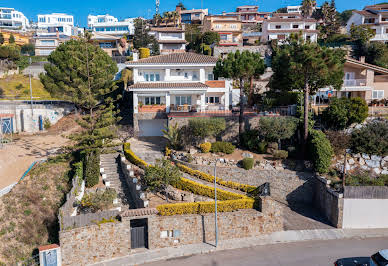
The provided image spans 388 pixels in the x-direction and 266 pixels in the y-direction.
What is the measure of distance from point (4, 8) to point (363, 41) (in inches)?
5093

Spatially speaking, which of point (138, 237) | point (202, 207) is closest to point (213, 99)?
point (202, 207)

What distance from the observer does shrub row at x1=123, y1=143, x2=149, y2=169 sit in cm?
2847

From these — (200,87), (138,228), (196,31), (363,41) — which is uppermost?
(196,31)

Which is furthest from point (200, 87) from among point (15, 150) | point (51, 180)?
point (15, 150)

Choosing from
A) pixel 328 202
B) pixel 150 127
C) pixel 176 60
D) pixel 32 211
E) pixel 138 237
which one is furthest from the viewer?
pixel 176 60

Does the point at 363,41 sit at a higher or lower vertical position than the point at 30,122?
higher

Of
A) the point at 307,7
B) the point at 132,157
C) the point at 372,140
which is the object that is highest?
the point at 307,7

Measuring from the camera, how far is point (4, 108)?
4000 centimetres

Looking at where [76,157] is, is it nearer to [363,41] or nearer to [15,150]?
[15,150]

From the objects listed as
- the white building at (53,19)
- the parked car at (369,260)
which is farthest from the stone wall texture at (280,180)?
the white building at (53,19)

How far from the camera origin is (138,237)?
21594 millimetres

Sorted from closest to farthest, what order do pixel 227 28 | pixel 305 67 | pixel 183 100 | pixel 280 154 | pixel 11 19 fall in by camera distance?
pixel 305 67, pixel 280 154, pixel 183 100, pixel 227 28, pixel 11 19

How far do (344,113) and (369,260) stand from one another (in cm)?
1703

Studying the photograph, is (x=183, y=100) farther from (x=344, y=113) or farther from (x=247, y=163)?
(x=344, y=113)
